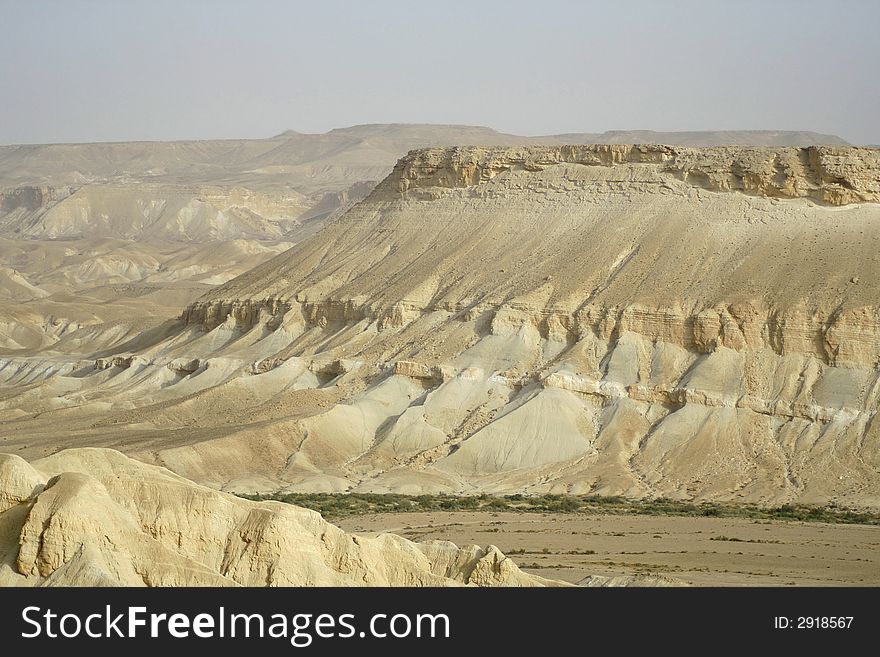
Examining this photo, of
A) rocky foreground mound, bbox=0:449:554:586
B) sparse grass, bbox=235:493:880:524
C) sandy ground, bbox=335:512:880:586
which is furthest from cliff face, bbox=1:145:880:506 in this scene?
rocky foreground mound, bbox=0:449:554:586

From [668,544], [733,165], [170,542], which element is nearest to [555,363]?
[733,165]

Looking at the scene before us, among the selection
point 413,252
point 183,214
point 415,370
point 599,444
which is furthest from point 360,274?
point 183,214

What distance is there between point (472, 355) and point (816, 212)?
1497cm

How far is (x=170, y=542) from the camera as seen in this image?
20859mm

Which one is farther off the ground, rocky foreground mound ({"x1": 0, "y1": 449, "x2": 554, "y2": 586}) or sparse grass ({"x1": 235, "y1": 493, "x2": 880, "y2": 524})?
rocky foreground mound ({"x1": 0, "y1": 449, "x2": 554, "y2": 586})

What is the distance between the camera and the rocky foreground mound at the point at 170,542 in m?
19.1

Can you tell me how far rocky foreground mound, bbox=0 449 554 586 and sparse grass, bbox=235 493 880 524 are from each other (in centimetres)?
1818

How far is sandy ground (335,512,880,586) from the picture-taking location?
31.8 metres

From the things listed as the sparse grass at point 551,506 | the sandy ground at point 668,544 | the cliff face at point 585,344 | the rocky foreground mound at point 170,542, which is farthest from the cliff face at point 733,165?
the rocky foreground mound at point 170,542

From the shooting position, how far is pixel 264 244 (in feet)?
513

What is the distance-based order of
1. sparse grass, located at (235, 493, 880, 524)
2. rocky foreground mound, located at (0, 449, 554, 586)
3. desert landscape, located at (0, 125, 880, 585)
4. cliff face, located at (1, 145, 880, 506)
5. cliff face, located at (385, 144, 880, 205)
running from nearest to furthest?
rocky foreground mound, located at (0, 449, 554, 586)
sparse grass, located at (235, 493, 880, 524)
desert landscape, located at (0, 125, 880, 585)
cliff face, located at (1, 145, 880, 506)
cliff face, located at (385, 144, 880, 205)

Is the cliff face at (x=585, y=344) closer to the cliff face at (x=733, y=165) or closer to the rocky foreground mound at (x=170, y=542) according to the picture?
the cliff face at (x=733, y=165)

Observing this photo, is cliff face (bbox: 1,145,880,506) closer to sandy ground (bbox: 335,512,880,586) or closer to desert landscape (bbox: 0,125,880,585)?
desert landscape (bbox: 0,125,880,585)
